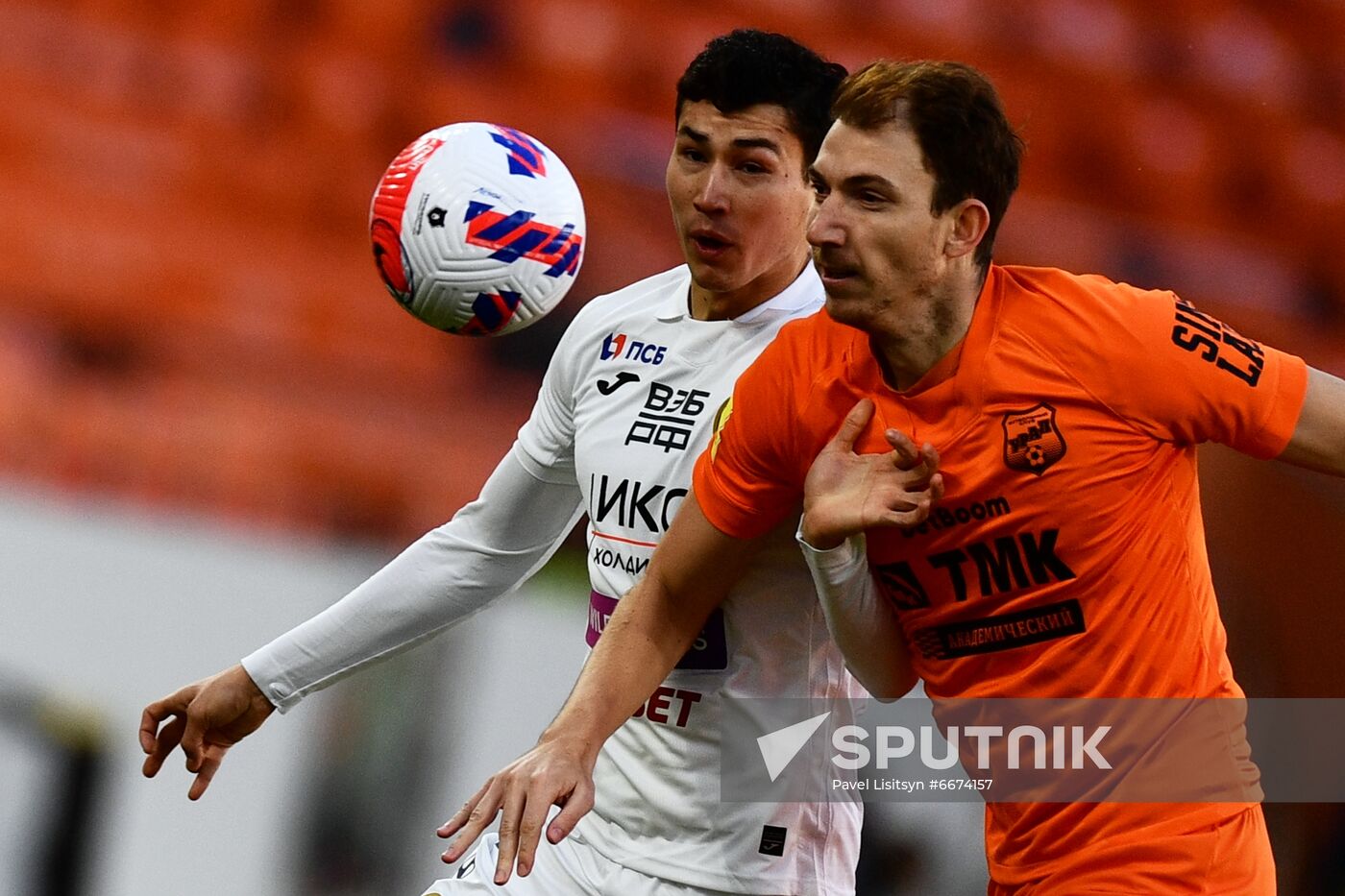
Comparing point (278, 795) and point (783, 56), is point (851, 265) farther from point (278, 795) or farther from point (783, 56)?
point (278, 795)

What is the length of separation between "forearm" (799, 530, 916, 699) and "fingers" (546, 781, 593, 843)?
0.42 metres

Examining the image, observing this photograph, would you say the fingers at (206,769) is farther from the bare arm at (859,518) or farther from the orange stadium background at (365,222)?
the orange stadium background at (365,222)

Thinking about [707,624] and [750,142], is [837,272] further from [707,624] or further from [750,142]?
[707,624]

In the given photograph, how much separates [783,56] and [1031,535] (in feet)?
3.03

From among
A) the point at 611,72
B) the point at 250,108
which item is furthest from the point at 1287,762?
the point at 250,108

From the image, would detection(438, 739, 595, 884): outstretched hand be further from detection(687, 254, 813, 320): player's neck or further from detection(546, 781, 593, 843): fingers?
detection(687, 254, 813, 320): player's neck

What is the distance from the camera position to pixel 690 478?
98.4 inches

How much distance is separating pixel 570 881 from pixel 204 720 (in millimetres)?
713

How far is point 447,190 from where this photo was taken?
2.77 metres

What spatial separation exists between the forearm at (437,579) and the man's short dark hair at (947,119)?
0.98 meters

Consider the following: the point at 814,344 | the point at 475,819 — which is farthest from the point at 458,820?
the point at 814,344

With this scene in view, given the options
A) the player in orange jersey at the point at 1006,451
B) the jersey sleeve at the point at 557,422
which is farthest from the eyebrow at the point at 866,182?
the jersey sleeve at the point at 557,422

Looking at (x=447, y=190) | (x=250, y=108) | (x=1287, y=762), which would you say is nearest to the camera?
(x=447, y=190)

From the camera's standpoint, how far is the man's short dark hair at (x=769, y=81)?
2.54 meters
